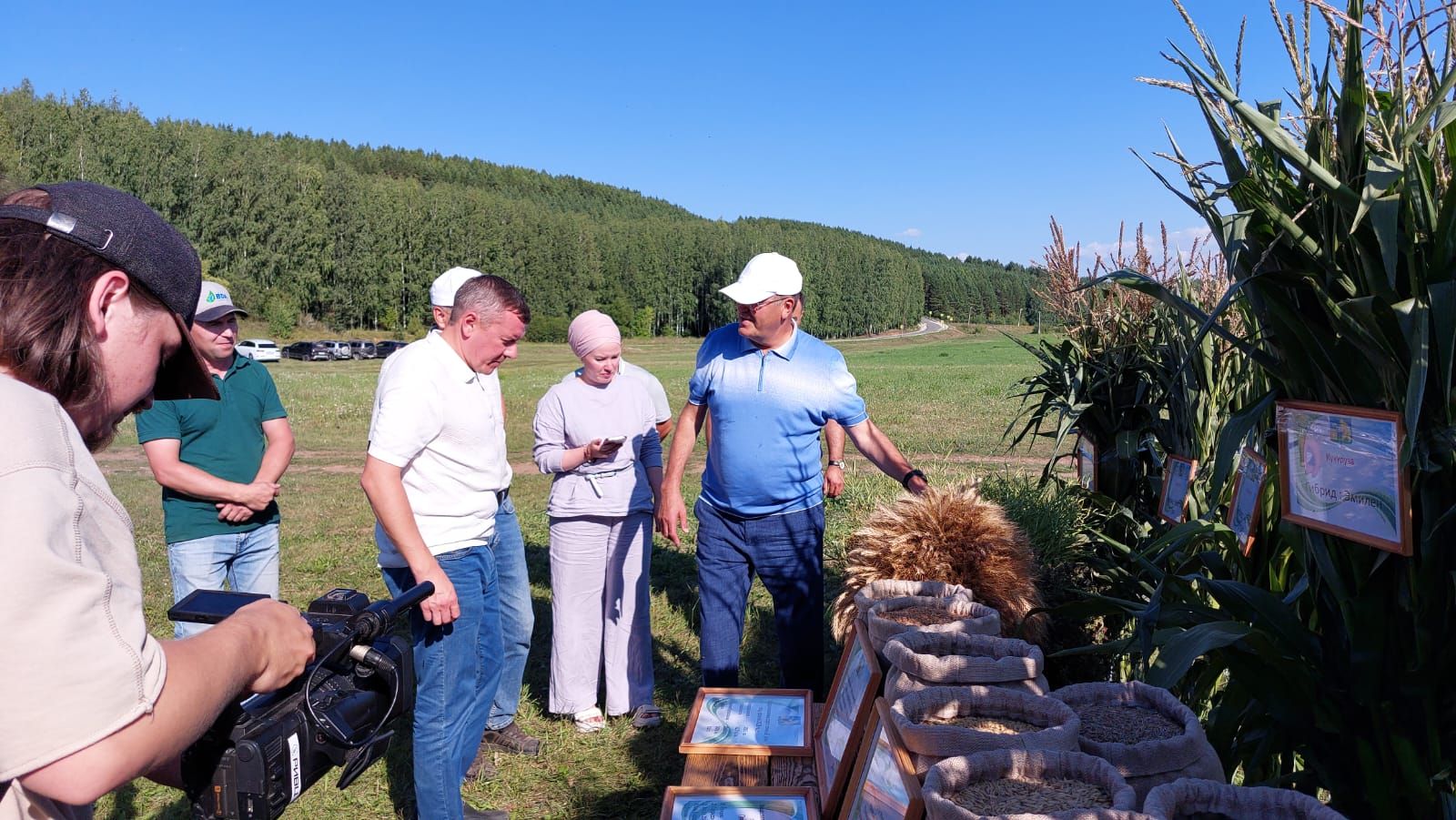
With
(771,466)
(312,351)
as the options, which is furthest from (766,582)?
(312,351)

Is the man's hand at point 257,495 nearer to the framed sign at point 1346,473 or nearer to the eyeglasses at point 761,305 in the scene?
the eyeglasses at point 761,305

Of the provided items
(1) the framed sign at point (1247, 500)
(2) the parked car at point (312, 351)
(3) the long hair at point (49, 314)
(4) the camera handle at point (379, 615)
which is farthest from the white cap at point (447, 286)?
(2) the parked car at point (312, 351)

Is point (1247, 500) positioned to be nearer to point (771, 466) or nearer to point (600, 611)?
point (771, 466)

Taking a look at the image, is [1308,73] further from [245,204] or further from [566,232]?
[566,232]

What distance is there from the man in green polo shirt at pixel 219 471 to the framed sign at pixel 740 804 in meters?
2.48

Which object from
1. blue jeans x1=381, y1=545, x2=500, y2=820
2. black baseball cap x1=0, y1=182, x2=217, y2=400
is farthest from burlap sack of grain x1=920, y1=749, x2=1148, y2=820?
blue jeans x1=381, y1=545, x2=500, y2=820

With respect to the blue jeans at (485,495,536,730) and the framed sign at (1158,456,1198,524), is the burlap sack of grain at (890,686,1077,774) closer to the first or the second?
the framed sign at (1158,456,1198,524)

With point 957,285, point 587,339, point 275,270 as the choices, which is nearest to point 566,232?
point 275,270

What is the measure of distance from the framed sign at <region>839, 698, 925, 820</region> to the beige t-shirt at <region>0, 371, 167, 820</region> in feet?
4.05

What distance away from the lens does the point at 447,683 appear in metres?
A: 3.31

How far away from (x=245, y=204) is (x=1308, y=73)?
7216 cm

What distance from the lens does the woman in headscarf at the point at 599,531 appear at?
15.6ft

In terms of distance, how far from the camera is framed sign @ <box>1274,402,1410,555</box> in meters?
1.77

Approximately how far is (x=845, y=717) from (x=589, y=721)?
2.63 m
